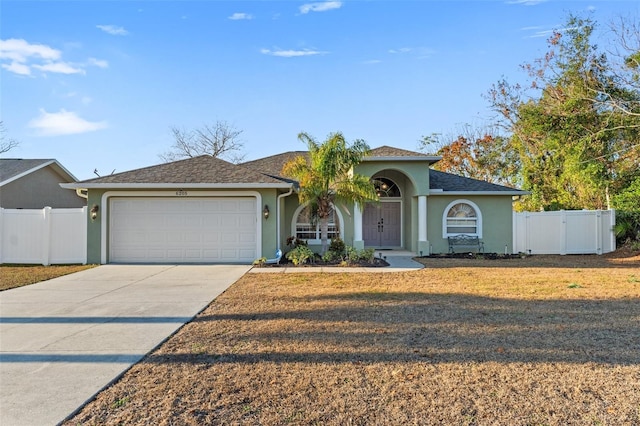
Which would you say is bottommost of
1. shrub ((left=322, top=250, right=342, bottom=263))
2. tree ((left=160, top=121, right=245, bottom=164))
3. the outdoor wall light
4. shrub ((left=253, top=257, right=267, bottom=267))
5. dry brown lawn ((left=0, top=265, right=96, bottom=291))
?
dry brown lawn ((left=0, top=265, right=96, bottom=291))

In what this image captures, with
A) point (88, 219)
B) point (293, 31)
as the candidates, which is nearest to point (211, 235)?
point (88, 219)

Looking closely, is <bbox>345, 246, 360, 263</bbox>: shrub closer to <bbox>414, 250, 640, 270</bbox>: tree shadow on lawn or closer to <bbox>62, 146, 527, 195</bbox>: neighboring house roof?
<bbox>414, 250, 640, 270</bbox>: tree shadow on lawn

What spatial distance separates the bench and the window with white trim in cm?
472

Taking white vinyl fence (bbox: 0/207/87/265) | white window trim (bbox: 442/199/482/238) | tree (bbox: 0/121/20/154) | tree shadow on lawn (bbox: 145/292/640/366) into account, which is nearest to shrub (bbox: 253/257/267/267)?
tree shadow on lawn (bbox: 145/292/640/366)

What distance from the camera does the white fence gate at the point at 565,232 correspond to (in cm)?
1659

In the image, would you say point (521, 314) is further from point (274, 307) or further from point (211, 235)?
point (211, 235)

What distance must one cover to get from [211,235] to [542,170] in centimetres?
1931

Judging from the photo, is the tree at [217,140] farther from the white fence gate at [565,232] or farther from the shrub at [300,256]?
the white fence gate at [565,232]

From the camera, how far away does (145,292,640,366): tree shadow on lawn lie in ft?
14.7

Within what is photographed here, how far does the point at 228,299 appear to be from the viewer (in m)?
7.64

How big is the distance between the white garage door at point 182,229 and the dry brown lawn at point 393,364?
5.82 meters

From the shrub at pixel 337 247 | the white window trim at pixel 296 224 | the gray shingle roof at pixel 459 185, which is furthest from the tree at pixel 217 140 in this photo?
the shrub at pixel 337 247

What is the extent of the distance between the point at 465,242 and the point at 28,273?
14.9 meters

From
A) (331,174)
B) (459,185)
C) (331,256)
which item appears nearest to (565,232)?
(459,185)
